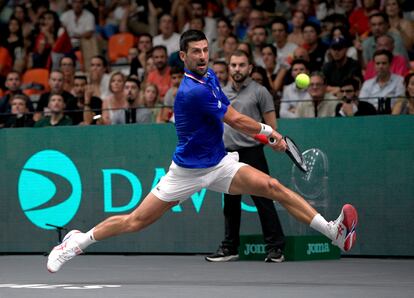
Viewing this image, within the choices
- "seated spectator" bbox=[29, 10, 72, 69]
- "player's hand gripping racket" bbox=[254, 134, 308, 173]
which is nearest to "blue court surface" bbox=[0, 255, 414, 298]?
"player's hand gripping racket" bbox=[254, 134, 308, 173]

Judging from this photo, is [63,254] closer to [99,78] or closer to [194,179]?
[194,179]

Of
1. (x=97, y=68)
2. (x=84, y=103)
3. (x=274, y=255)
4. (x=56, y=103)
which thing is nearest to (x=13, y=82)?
(x=97, y=68)

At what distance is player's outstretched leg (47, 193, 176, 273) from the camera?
984cm

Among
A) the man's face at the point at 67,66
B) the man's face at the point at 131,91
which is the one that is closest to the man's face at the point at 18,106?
the man's face at the point at 131,91

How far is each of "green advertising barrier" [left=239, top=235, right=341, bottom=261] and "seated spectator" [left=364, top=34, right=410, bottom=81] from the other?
2838 mm

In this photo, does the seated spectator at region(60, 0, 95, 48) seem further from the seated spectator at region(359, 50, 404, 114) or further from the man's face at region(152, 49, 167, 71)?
the seated spectator at region(359, 50, 404, 114)

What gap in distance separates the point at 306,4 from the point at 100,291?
30.3 ft

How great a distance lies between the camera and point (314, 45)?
1584cm

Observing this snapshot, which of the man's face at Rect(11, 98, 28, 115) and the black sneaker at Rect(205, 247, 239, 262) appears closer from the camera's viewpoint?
the black sneaker at Rect(205, 247, 239, 262)

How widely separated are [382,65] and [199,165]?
4.62 m

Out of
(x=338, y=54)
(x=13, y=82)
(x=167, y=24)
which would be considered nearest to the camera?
(x=338, y=54)

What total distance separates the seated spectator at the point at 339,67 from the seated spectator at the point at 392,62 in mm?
167

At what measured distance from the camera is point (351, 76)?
1437cm

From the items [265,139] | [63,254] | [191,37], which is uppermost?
[191,37]
